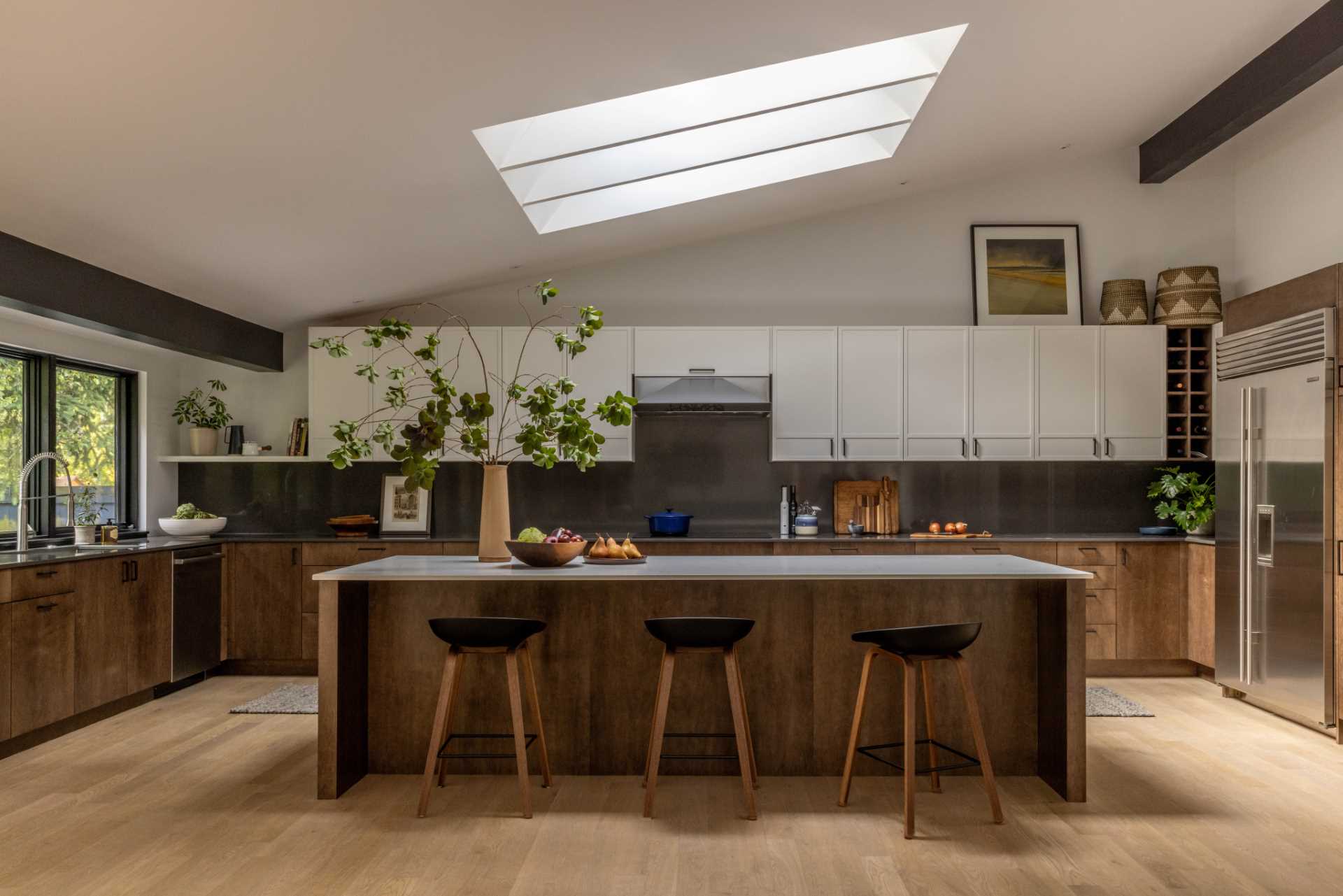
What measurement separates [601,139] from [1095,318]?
4031 mm

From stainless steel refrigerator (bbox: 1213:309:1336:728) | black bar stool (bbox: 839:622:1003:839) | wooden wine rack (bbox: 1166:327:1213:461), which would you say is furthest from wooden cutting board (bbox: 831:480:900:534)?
black bar stool (bbox: 839:622:1003:839)

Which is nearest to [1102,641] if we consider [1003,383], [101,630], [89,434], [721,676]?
[1003,383]

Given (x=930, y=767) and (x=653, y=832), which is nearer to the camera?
(x=653, y=832)

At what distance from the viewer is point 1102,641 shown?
6.01m

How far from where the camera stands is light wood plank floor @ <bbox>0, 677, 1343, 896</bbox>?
2957 millimetres

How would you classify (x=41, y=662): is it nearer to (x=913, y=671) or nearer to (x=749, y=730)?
(x=749, y=730)

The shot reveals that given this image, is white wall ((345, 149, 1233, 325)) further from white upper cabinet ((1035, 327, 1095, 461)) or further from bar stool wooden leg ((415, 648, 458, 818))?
bar stool wooden leg ((415, 648, 458, 818))

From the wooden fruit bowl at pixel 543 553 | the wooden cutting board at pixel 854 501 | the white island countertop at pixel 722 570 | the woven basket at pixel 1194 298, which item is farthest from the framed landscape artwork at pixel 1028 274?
the wooden fruit bowl at pixel 543 553

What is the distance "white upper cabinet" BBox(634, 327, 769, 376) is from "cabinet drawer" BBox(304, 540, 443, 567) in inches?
71.1

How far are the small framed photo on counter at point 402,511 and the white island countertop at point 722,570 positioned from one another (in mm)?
2472

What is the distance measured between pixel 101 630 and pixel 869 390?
4.71m

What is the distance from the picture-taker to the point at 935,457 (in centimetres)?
636

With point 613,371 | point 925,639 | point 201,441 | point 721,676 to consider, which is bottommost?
point 721,676

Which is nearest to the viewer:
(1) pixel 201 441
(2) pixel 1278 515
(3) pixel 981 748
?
(3) pixel 981 748
